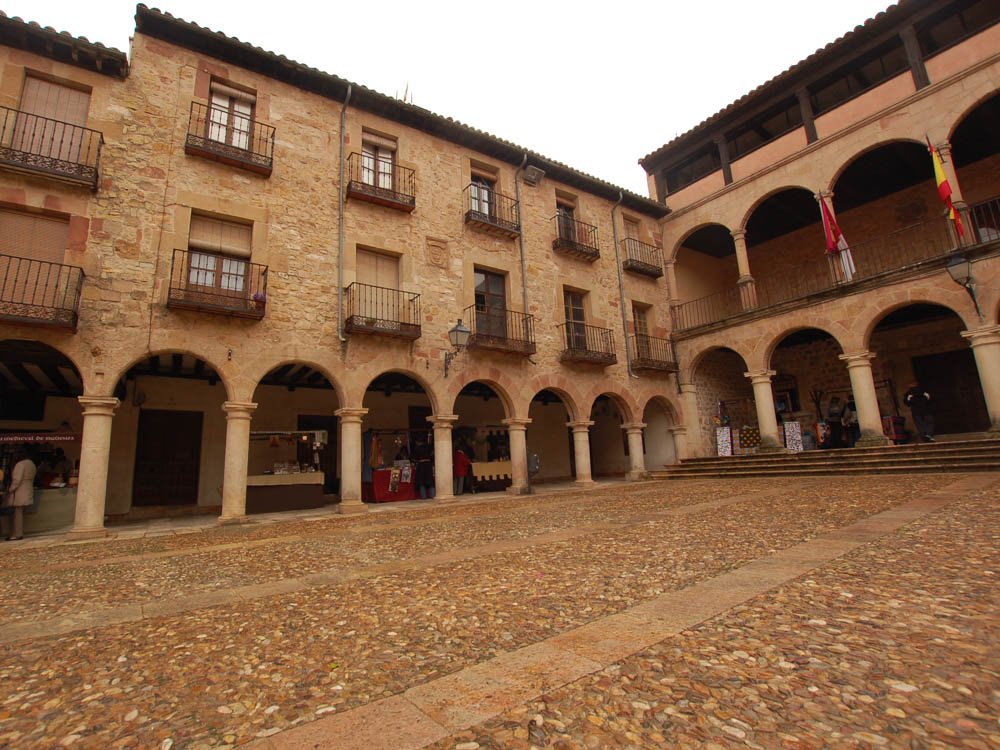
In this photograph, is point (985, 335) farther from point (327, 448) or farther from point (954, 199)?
point (327, 448)

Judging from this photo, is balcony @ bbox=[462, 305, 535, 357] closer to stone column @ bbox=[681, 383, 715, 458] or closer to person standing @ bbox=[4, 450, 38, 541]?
stone column @ bbox=[681, 383, 715, 458]

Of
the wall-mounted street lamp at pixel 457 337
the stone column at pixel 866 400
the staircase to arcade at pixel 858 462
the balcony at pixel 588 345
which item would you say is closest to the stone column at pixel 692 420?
the staircase to arcade at pixel 858 462

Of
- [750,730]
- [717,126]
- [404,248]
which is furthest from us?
[717,126]

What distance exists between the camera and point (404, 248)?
11.2 metres

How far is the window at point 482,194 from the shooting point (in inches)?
509

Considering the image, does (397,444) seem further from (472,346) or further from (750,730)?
(750,730)

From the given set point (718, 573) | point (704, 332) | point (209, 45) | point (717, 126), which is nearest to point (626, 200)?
point (717, 126)

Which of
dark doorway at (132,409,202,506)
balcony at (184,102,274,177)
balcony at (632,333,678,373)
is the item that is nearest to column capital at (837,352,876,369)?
balcony at (632,333,678,373)

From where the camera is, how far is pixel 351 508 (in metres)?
9.17

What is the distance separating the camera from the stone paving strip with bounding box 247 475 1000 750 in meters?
1.46

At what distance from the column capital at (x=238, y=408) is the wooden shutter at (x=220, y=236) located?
3.03 m

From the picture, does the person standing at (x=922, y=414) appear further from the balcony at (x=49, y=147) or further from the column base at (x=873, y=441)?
the balcony at (x=49, y=147)

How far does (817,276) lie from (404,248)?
1317 cm

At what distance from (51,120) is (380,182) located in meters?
5.86
